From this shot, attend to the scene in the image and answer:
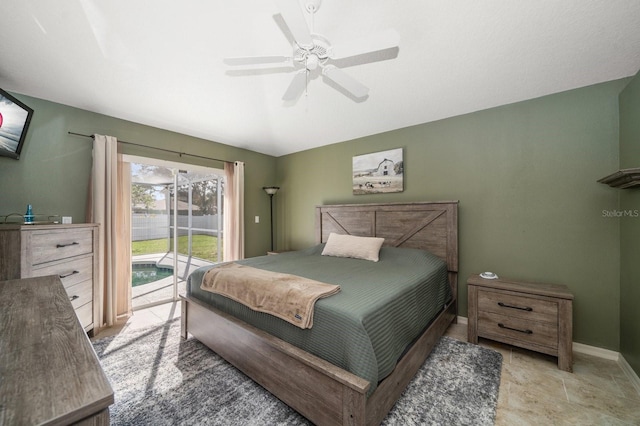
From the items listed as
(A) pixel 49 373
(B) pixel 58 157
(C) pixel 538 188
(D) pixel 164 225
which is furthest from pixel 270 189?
(A) pixel 49 373

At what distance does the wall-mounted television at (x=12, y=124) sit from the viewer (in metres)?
2.24

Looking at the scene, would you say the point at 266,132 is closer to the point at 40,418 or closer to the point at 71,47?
the point at 71,47

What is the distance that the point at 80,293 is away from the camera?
257 cm

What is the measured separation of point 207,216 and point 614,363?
5413 millimetres

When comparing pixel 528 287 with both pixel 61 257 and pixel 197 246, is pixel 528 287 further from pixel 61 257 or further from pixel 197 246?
pixel 197 246

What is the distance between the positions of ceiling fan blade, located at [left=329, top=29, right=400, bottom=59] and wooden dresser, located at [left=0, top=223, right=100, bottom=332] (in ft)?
9.48

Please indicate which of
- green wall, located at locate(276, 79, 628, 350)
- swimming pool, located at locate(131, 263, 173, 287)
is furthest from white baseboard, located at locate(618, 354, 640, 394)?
swimming pool, located at locate(131, 263, 173, 287)

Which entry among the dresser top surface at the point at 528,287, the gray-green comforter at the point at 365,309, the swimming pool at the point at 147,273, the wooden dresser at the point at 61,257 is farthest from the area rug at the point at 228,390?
the swimming pool at the point at 147,273

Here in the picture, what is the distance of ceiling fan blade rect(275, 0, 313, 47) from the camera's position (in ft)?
4.15

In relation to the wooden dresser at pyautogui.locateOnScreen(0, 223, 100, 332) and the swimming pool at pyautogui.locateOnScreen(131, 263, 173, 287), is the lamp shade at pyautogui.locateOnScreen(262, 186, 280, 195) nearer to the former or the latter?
the wooden dresser at pyautogui.locateOnScreen(0, 223, 100, 332)

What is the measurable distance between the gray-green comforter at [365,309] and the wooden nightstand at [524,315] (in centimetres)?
38

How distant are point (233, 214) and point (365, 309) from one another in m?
3.37

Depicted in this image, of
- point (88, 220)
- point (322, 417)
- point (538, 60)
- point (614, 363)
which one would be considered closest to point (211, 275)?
point (322, 417)

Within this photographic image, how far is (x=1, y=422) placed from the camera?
427 mm
